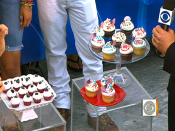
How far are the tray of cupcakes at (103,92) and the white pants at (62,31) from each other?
0.53 meters

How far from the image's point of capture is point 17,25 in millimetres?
2695

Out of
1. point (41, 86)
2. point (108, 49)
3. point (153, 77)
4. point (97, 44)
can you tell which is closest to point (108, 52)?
point (108, 49)

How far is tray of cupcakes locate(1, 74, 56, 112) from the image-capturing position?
2209mm

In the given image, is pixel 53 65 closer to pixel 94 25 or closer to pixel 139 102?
pixel 94 25

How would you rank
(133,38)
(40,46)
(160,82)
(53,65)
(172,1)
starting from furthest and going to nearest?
(160,82) < (40,46) < (53,65) < (133,38) < (172,1)

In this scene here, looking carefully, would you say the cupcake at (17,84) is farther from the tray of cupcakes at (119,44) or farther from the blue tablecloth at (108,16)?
the blue tablecloth at (108,16)

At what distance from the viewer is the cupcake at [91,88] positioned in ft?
7.46

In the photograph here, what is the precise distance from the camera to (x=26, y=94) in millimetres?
2295

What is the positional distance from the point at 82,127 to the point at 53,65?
27.0 inches

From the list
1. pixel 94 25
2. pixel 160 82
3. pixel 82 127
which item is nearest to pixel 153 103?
pixel 82 127

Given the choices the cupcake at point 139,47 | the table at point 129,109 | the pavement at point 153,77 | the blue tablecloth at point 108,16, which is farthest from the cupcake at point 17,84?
the pavement at point 153,77

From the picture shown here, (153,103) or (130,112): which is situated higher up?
(153,103)

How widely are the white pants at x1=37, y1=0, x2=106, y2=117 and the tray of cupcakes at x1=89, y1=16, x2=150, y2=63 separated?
137 mm

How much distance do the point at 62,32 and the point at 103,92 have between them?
2.69 ft
